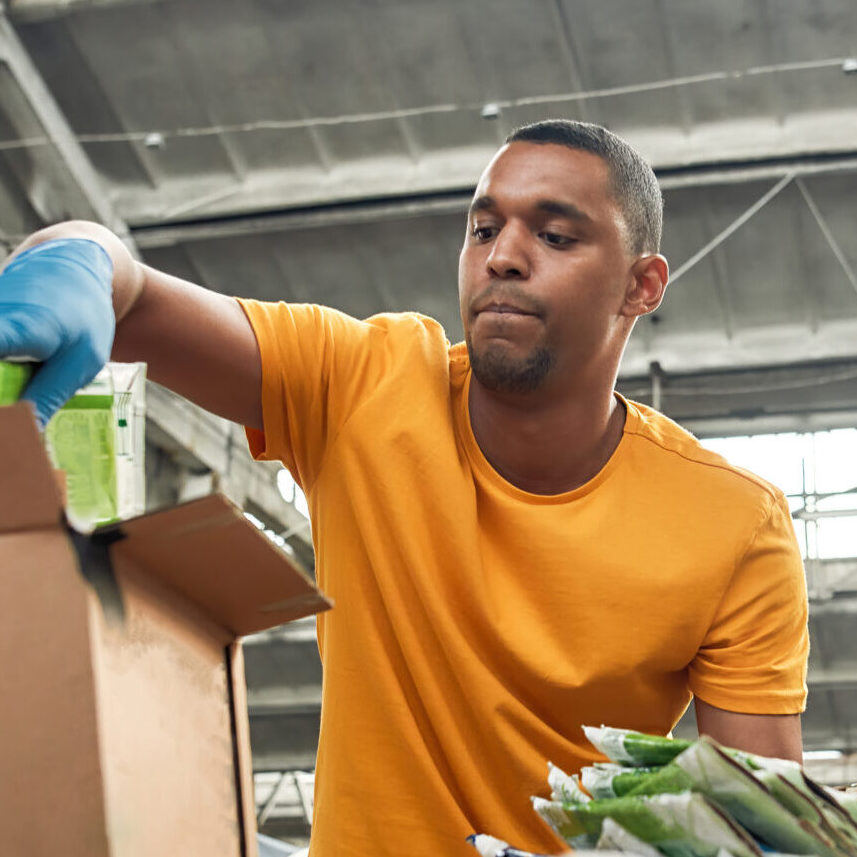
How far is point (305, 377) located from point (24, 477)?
88cm

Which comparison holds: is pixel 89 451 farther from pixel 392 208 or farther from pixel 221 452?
pixel 221 452

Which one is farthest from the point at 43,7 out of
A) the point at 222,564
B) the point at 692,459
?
the point at 222,564

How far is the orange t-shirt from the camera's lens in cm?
176

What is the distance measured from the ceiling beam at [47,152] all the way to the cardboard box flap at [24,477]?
562 cm

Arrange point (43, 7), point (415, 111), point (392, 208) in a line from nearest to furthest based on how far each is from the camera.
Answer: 1. point (43, 7)
2. point (415, 111)
3. point (392, 208)

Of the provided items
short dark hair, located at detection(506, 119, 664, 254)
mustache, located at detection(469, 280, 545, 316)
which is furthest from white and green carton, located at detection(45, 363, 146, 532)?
short dark hair, located at detection(506, 119, 664, 254)

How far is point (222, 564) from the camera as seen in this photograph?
1.13m

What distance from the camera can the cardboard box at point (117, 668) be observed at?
0.96m

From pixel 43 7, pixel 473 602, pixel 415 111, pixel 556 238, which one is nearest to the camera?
pixel 473 602

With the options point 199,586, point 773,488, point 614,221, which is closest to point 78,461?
point 199,586

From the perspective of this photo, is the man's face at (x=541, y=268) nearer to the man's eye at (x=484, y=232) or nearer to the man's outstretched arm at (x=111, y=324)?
the man's eye at (x=484, y=232)

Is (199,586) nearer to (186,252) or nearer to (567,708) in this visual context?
(567,708)

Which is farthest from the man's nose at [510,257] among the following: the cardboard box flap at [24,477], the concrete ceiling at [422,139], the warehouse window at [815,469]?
the warehouse window at [815,469]

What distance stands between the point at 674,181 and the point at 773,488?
463 cm
